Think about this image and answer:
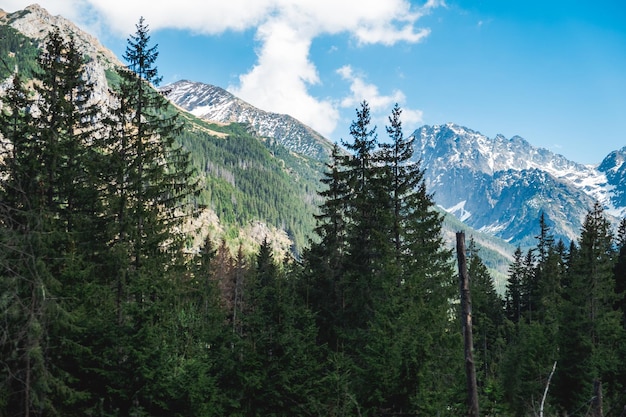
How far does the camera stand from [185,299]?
71.9ft

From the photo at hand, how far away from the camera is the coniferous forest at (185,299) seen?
1205cm

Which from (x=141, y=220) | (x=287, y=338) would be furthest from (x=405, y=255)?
(x=141, y=220)

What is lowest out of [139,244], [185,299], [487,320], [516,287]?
[487,320]

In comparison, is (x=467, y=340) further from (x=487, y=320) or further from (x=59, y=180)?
(x=487, y=320)

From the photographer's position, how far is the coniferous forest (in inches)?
475

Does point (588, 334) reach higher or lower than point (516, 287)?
lower

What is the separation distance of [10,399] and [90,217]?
7822 millimetres

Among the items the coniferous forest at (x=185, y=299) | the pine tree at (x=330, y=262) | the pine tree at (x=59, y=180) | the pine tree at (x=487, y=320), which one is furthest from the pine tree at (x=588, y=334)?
the pine tree at (x=59, y=180)

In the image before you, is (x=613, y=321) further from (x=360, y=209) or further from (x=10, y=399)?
(x=10, y=399)

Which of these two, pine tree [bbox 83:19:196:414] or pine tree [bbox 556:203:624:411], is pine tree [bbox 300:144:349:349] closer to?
pine tree [bbox 83:19:196:414]

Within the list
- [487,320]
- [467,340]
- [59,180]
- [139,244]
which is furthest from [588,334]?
[59,180]

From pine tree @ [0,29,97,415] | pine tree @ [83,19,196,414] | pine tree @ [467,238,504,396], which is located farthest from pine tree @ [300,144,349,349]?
pine tree @ [467,238,504,396]

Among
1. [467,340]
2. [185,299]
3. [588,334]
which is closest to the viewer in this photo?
[467,340]

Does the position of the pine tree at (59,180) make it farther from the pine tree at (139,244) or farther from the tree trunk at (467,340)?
the tree trunk at (467,340)
